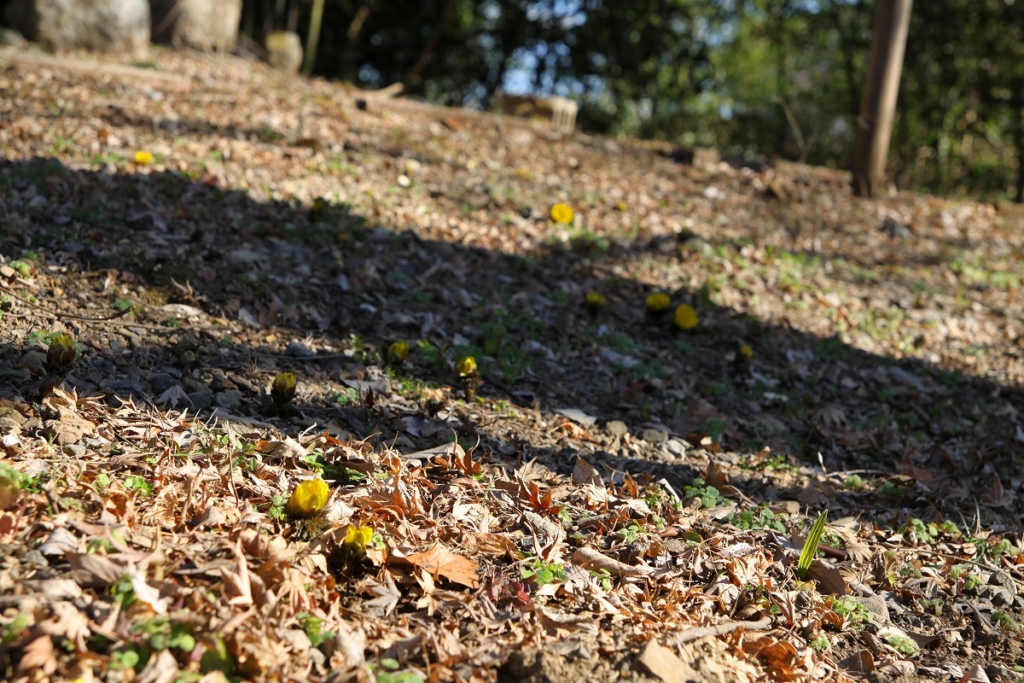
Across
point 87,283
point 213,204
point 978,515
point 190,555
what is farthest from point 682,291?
point 190,555

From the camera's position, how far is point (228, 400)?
354cm

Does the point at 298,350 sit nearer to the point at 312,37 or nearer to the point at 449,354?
the point at 449,354

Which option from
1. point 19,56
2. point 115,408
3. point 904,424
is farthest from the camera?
point 19,56

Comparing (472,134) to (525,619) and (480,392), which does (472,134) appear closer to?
(480,392)

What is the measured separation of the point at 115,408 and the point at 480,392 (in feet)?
5.60

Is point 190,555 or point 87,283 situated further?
point 87,283

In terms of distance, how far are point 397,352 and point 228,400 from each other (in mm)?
907

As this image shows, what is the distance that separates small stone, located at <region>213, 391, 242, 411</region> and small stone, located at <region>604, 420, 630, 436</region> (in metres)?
1.72

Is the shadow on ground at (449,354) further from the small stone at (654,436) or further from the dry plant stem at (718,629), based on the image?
the dry plant stem at (718,629)

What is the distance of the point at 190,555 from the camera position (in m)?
2.38

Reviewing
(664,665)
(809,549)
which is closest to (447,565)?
(664,665)

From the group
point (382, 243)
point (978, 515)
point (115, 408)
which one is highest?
point (382, 243)

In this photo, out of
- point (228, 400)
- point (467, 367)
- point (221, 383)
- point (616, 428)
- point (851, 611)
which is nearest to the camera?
point (851, 611)

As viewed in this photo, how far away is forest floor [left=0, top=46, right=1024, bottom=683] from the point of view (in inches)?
92.7
